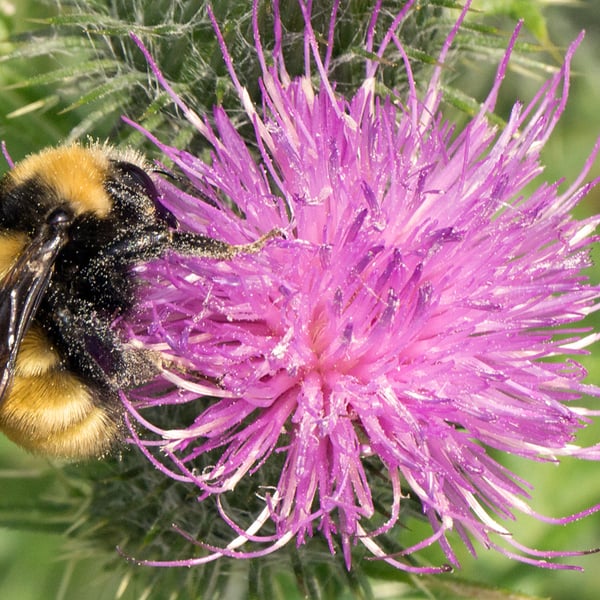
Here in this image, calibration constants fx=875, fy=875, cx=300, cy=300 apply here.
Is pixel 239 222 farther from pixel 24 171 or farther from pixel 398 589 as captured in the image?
pixel 398 589

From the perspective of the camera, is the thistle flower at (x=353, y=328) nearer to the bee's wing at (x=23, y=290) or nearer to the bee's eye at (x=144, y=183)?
the bee's eye at (x=144, y=183)

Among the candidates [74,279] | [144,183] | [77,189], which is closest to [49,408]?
[74,279]

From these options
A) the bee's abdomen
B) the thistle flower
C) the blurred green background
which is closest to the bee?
the bee's abdomen

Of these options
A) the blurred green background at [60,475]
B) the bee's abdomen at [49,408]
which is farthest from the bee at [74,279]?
the blurred green background at [60,475]

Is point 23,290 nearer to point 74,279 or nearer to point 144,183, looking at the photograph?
point 74,279

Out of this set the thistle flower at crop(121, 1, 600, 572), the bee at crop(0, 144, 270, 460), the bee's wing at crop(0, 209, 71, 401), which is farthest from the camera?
the thistle flower at crop(121, 1, 600, 572)

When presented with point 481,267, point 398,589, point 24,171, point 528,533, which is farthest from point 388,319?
point 528,533

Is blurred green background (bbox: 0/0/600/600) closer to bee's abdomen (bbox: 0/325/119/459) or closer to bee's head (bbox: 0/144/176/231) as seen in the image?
bee's head (bbox: 0/144/176/231)
